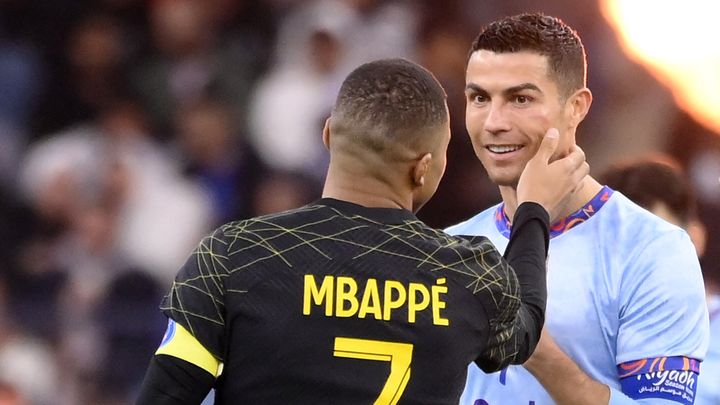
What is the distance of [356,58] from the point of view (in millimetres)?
8164

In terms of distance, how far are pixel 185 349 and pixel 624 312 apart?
4.44ft

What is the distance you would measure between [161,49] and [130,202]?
3.78ft

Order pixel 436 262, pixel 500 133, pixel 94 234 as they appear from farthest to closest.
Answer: pixel 94 234
pixel 500 133
pixel 436 262

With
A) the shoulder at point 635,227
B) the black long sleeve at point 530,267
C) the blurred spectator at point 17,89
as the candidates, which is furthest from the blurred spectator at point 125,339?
the black long sleeve at point 530,267

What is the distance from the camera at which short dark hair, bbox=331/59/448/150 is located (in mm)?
2613

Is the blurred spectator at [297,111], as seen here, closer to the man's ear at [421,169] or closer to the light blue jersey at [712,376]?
the light blue jersey at [712,376]

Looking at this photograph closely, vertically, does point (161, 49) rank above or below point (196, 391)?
above

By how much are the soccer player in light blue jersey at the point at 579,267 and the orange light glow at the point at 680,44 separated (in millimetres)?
5425

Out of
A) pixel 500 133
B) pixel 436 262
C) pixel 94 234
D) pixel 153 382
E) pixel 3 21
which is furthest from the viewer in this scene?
pixel 3 21

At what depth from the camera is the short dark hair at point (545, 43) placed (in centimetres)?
352

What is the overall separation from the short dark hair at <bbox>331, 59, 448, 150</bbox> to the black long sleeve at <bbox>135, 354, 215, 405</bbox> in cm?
60

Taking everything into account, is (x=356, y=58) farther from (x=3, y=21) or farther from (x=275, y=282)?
(x=275, y=282)

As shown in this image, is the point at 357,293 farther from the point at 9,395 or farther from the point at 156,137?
the point at 156,137

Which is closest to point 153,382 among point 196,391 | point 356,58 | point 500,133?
point 196,391
